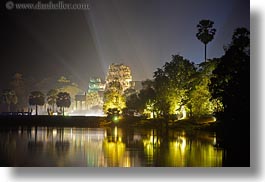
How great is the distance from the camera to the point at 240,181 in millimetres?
5395

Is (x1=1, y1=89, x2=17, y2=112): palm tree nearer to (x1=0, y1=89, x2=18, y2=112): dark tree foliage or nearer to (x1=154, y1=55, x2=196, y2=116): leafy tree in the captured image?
(x1=0, y1=89, x2=18, y2=112): dark tree foliage

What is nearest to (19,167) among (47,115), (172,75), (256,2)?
(47,115)

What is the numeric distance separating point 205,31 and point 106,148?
254cm

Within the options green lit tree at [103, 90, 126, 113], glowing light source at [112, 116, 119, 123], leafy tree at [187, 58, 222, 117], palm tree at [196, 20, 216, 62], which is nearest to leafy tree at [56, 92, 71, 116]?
green lit tree at [103, 90, 126, 113]

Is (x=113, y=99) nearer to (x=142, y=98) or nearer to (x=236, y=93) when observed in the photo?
(x=142, y=98)

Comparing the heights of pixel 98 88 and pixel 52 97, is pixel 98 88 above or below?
above

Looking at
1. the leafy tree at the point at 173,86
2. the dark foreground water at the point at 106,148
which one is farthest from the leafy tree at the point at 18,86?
the leafy tree at the point at 173,86

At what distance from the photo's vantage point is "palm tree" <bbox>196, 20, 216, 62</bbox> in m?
6.29

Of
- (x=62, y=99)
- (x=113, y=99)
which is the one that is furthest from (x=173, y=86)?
(x=62, y=99)

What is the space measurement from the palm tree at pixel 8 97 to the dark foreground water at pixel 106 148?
0.50 m

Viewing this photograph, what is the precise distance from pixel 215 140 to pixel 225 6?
232 cm

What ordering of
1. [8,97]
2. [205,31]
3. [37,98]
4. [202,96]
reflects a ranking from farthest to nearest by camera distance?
1. [202,96]
2. [37,98]
3. [205,31]
4. [8,97]

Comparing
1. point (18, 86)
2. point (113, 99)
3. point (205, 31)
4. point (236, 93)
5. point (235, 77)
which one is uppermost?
point (205, 31)

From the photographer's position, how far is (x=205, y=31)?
6531 mm
